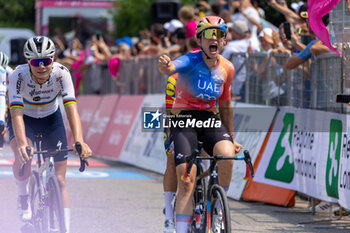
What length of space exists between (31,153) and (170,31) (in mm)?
11329

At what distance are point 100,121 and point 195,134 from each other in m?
12.1

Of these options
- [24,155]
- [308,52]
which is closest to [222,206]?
[24,155]

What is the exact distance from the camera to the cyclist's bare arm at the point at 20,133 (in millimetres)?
7141

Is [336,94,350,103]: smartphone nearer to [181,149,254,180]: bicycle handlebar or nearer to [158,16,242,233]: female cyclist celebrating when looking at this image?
[158,16,242,233]: female cyclist celebrating

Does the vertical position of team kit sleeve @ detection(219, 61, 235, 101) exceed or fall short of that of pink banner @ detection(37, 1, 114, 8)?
it falls short

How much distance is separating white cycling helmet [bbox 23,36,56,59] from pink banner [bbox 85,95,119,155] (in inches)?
442

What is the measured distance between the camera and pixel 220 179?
714cm

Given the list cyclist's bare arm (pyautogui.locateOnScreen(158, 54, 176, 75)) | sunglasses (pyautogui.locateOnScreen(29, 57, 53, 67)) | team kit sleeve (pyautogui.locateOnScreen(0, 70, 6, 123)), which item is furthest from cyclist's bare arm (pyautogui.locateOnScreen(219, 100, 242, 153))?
team kit sleeve (pyautogui.locateOnScreen(0, 70, 6, 123))

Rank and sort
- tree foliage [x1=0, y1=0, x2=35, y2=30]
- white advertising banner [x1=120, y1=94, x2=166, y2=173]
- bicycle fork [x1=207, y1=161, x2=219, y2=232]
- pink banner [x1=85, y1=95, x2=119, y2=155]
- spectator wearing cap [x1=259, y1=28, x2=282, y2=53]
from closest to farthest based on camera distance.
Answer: bicycle fork [x1=207, y1=161, x2=219, y2=232], spectator wearing cap [x1=259, y1=28, x2=282, y2=53], white advertising banner [x1=120, y1=94, x2=166, y2=173], pink banner [x1=85, y1=95, x2=119, y2=155], tree foliage [x1=0, y1=0, x2=35, y2=30]

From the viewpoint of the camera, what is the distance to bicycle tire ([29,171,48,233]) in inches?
298

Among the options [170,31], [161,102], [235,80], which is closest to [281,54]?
[235,80]

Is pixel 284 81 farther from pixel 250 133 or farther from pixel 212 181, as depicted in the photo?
pixel 212 181

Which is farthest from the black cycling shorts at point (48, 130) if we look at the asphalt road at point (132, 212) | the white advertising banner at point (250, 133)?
the white advertising banner at point (250, 133)

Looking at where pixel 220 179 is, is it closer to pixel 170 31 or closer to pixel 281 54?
pixel 281 54
